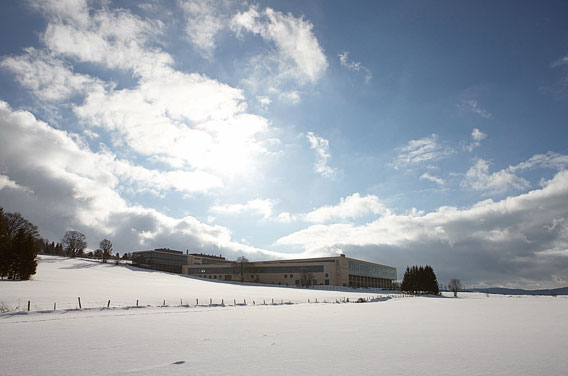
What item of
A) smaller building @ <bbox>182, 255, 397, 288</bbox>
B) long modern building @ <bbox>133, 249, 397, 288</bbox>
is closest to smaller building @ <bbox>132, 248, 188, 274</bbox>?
long modern building @ <bbox>133, 249, 397, 288</bbox>

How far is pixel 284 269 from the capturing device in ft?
458

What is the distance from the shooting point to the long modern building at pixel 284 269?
134m

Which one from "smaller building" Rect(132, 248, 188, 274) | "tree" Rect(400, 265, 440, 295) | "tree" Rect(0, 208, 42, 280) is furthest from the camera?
"smaller building" Rect(132, 248, 188, 274)

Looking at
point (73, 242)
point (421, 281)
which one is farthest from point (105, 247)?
point (421, 281)

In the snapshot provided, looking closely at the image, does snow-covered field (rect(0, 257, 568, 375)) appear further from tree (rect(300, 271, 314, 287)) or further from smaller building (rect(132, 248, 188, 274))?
smaller building (rect(132, 248, 188, 274))

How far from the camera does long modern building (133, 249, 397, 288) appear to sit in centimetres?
13350

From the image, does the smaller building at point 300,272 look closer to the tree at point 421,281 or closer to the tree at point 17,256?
the tree at point 421,281

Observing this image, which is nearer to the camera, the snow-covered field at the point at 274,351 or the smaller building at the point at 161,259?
the snow-covered field at the point at 274,351

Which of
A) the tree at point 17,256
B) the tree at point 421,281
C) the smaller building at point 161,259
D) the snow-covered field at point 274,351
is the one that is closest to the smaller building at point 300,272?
the smaller building at point 161,259

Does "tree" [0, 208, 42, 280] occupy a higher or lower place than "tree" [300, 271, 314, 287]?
higher

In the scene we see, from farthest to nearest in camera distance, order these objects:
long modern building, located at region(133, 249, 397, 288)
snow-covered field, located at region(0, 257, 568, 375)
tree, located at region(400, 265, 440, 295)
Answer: long modern building, located at region(133, 249, 397, 288) → tree, located at region(400, 265, 440, 295) → snow-covered field, located at region(0, 257, 568, 375)

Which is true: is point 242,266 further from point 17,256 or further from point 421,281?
point 17,256

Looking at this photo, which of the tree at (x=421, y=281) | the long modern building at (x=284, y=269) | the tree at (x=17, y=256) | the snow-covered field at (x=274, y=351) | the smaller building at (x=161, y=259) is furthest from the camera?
the smaller building at (x=161, y=259)

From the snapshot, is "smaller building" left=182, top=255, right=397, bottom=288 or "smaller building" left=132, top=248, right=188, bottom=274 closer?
"smaller building" left=182, top=255, right=397, bottom=288
